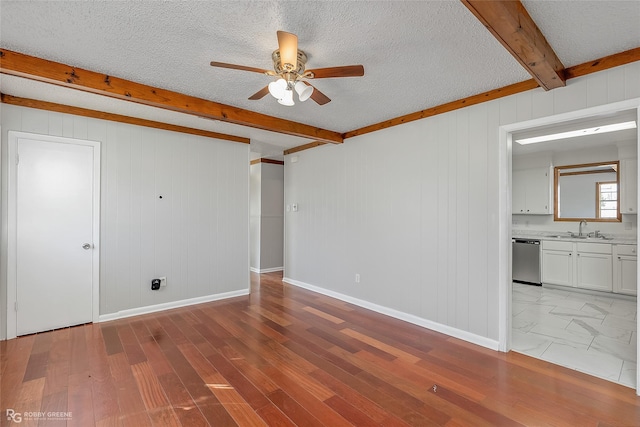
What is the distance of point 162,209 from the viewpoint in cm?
424

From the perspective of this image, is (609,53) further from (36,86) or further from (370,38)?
(36,86)

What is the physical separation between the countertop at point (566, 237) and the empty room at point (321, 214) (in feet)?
0.27

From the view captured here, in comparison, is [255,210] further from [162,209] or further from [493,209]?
[493,209]

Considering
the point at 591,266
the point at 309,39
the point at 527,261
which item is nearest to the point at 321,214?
the point at 309,39

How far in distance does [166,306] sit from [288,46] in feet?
12.7

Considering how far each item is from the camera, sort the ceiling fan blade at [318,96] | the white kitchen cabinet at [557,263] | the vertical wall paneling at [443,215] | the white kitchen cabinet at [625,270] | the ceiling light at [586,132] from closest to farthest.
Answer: the ceiling fan blade at [318,96]
the vertical wall paneling at [443,215]
the ceiling light at [586,132]
the white kitchen cabinet at [625,270]
the white kitchen cabinet at [557,263]

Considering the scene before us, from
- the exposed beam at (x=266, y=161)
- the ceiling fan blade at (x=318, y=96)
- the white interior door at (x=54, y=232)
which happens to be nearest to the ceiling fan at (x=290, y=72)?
the ceiling fan blade at (x=318, y=96)

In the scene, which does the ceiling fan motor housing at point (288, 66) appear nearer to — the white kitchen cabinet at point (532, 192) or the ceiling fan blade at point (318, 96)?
the ceiling fan blade at point (318, 96)

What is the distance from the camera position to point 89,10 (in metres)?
1.87

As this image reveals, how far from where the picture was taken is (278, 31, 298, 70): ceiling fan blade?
184cm

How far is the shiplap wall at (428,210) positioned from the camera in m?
3.03

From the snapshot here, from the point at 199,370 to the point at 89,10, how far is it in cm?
278

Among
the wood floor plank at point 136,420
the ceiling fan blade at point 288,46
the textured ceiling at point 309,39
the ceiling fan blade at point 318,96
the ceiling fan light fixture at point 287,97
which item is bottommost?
the wood floor plank at point 136,420

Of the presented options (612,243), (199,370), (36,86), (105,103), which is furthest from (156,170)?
(612,243)
